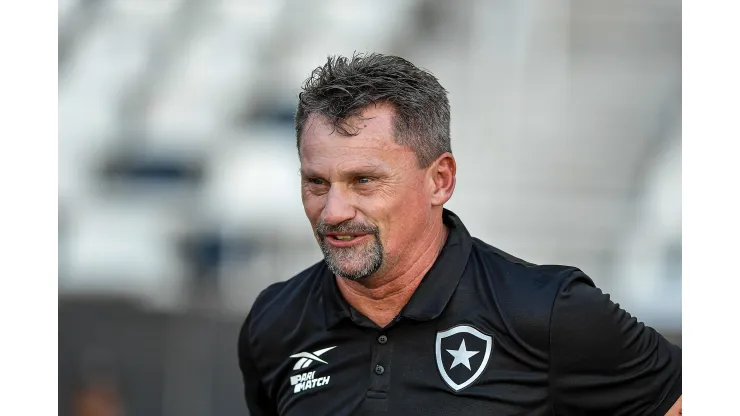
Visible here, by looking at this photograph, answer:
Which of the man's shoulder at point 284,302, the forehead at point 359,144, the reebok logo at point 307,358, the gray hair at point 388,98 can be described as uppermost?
the gray hair at point 388,98

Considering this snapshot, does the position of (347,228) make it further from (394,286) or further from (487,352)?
(487,352)

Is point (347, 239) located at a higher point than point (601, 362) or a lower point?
higher

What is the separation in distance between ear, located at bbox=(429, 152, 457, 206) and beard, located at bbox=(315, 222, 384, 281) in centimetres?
23

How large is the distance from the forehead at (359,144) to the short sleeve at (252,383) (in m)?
0.71

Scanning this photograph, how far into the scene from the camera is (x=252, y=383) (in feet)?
9.56

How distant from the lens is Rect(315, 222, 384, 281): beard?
242 centimetres

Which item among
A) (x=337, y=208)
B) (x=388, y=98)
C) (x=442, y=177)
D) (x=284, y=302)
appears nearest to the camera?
(x=337, y=208)

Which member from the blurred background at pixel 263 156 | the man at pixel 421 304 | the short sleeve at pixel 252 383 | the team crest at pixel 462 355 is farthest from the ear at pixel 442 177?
the blurred background at pixel 263 156

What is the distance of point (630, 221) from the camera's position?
6.90 meters

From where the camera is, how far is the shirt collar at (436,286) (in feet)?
8.22

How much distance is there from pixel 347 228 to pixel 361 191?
0.10m

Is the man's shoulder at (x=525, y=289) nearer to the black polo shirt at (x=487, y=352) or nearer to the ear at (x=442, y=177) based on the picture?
the black polo shirt at (x=487, y=352)

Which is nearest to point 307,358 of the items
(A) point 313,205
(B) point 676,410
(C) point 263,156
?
(A) point 313,205
